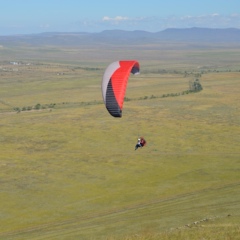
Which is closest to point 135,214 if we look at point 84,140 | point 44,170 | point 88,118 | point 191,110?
point 44,170

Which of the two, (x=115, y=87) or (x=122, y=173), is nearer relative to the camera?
(x=115, y=87)

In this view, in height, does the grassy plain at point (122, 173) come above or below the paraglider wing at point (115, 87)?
below

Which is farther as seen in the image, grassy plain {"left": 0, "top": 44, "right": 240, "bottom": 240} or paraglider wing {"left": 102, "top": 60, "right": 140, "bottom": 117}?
grassy plain {"left": 0, "top": 44, "right": 240, "bottom": 240}

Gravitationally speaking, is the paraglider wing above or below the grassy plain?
above

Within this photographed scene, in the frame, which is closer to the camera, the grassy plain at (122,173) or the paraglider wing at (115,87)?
the paraglider wing at (115,87)

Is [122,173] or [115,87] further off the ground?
[115,87]
